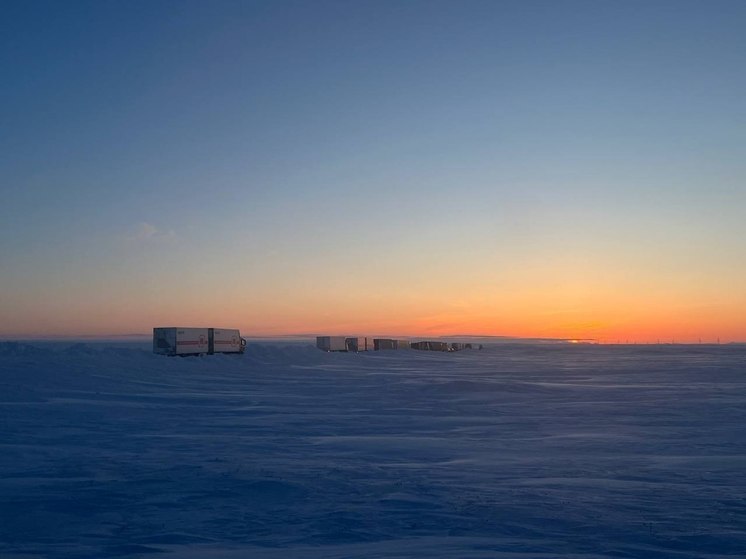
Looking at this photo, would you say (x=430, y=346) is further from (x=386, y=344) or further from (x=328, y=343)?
(x=328, y=343)

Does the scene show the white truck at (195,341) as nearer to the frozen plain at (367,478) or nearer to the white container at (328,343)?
the white container at (328,343)

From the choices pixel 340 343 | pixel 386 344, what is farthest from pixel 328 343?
pixel 386 344

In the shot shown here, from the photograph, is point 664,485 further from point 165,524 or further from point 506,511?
point 165,524

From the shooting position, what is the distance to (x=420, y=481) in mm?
12633

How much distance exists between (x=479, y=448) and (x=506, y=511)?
608 centimetres

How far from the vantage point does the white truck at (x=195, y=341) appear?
54.6 meters

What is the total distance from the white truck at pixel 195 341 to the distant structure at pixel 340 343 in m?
24.4

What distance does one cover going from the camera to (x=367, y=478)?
1284cm

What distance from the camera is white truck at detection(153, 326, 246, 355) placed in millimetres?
54562

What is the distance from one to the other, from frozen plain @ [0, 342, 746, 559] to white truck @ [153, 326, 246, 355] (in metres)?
27.1

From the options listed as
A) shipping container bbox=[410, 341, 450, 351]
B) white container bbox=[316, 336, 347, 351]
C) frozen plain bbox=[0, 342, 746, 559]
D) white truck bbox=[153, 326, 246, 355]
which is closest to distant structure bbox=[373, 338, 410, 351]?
shipping container bbox=[410, 341, 450, 351]

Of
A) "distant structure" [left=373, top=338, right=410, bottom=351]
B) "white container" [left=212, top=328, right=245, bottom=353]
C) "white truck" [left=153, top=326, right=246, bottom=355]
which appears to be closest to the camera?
"white truck" [left=153, top=326, right=246, bottom=355]

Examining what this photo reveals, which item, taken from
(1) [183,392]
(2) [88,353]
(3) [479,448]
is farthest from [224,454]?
(2) [88,353]

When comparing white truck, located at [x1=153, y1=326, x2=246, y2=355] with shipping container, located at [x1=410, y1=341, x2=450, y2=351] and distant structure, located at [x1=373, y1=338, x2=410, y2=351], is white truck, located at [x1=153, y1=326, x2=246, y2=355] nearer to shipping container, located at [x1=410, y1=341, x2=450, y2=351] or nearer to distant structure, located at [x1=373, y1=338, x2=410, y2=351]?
distant structure, located at [x1=373, y1=338, x2=410, y2=351]
